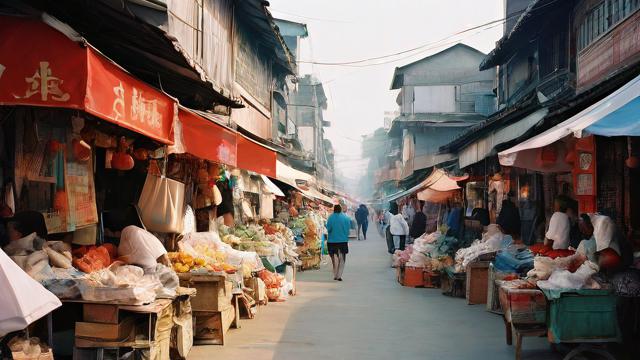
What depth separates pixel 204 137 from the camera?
28.3ft

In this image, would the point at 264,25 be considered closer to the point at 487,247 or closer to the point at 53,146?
the point at 487,247

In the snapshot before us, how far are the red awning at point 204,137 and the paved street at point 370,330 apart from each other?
2.62 m

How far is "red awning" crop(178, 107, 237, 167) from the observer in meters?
8.28

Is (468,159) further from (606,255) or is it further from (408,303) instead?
(606,255)

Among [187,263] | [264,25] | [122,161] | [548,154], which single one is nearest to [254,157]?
[187,263]

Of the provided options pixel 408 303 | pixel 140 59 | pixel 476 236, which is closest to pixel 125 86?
pixel 140 59

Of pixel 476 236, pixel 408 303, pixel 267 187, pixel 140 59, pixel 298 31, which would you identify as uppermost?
pixel 298 31

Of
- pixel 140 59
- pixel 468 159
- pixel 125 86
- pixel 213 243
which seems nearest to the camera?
pixel 125 86

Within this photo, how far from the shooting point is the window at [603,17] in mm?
12766

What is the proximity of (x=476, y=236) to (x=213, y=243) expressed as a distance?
9.78 m

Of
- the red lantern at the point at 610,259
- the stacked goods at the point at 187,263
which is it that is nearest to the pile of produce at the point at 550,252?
the red lantern at the point at 610,259

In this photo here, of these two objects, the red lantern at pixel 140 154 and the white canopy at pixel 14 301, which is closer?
the white canopy at pixel 14 301

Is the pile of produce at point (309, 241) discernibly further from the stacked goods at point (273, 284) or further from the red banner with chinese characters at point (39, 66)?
the red banner with chinese characters at point (39, 66)

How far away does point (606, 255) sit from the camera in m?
7.66
